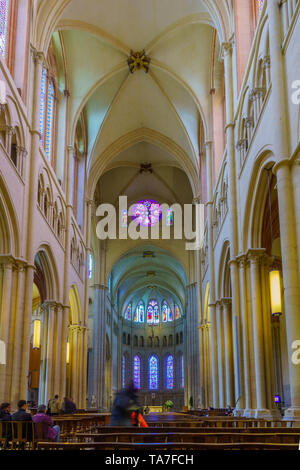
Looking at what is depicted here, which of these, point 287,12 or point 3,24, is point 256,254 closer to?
point 287,12

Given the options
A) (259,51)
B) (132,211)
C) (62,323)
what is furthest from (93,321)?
(259,51)

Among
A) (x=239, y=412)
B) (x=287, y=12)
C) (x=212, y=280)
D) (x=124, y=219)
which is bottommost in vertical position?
(x=239, y=412)

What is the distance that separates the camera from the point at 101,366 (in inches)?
1464

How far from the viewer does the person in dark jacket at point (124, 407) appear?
8062 mm

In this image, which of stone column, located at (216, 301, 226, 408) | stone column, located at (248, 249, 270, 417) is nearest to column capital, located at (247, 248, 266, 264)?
stone column, located at (248, 249, 270, 417)

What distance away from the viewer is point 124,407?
8.07 m

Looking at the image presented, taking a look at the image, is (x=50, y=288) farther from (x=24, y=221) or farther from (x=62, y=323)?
(x=24, y=221)

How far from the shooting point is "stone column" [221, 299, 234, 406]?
2036 centimetres

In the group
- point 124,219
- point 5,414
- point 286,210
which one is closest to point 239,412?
point 286,210

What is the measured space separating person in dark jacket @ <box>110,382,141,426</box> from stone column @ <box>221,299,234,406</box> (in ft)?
42.6

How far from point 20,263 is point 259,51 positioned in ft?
30.6

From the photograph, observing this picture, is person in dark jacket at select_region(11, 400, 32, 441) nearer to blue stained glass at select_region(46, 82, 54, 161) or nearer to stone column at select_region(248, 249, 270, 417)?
stone column at select_region(248, 249, 270, 417)

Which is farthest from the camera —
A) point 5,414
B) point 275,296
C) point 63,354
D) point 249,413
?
point 63,354

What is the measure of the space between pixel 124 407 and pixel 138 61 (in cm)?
2077
